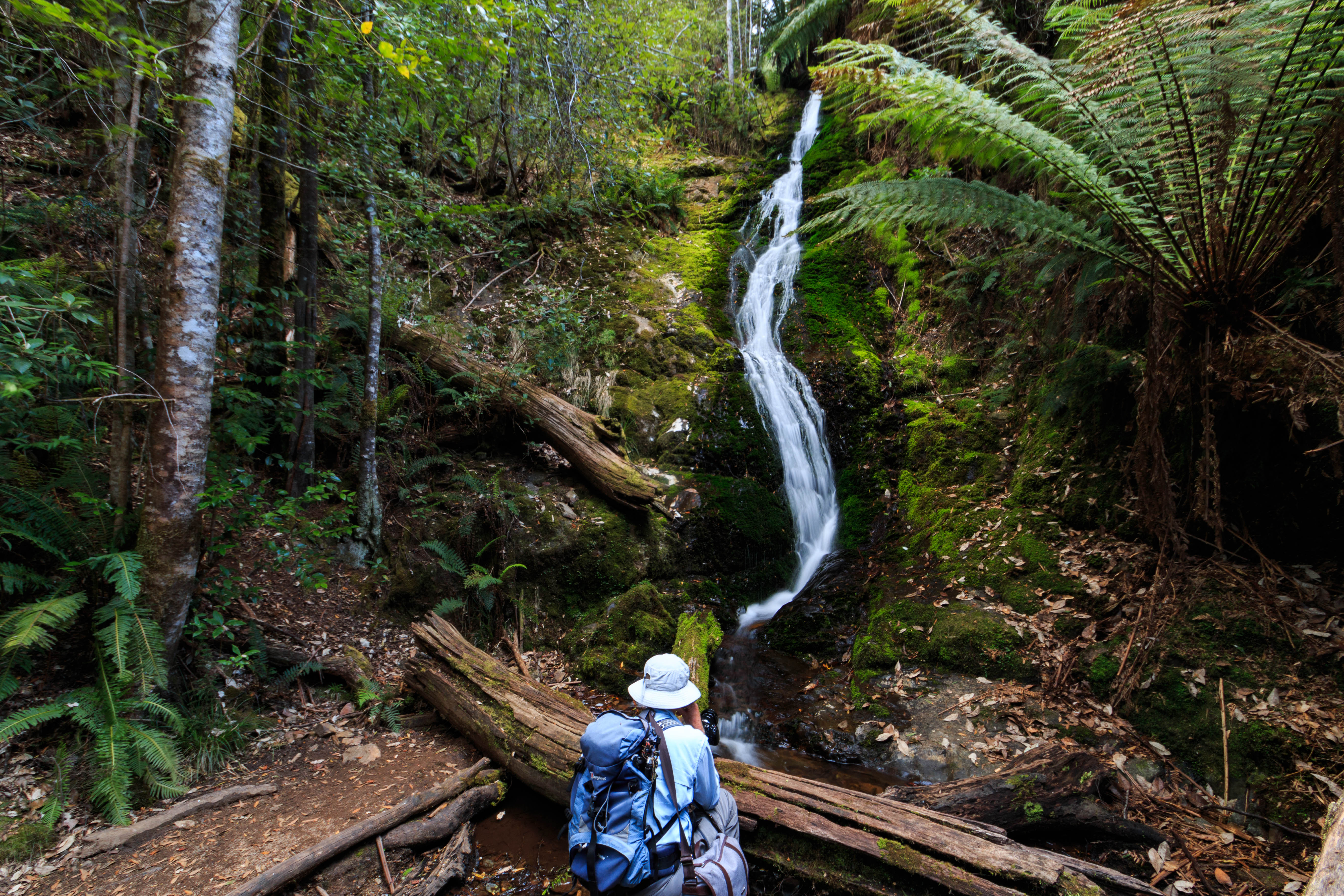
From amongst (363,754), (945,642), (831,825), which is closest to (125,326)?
(363,754)

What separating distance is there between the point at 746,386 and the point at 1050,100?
4687mm

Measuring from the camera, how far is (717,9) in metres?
17.1

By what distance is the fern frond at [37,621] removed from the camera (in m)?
2.90

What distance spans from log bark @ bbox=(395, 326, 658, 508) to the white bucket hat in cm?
352

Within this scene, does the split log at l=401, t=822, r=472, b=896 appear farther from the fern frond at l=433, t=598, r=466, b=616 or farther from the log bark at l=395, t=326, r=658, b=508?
the log bark at l=395, t=326, r=658, b=508

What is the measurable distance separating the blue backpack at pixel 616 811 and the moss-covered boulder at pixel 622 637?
2.51m

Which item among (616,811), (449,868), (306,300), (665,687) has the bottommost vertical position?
(449,868)

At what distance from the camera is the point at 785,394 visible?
8.02 metres

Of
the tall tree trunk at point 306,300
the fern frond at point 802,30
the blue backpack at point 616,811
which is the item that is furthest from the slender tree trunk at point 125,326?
the fern frond at point 802,30

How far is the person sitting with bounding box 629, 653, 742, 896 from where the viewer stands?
2.35 meters

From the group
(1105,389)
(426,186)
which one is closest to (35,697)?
(426,186)

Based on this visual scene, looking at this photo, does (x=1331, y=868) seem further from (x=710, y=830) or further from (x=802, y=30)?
(x=802, y=30)

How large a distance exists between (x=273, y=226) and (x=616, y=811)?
5927mm

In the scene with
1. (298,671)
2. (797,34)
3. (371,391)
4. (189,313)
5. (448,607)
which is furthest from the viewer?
(797,34)
